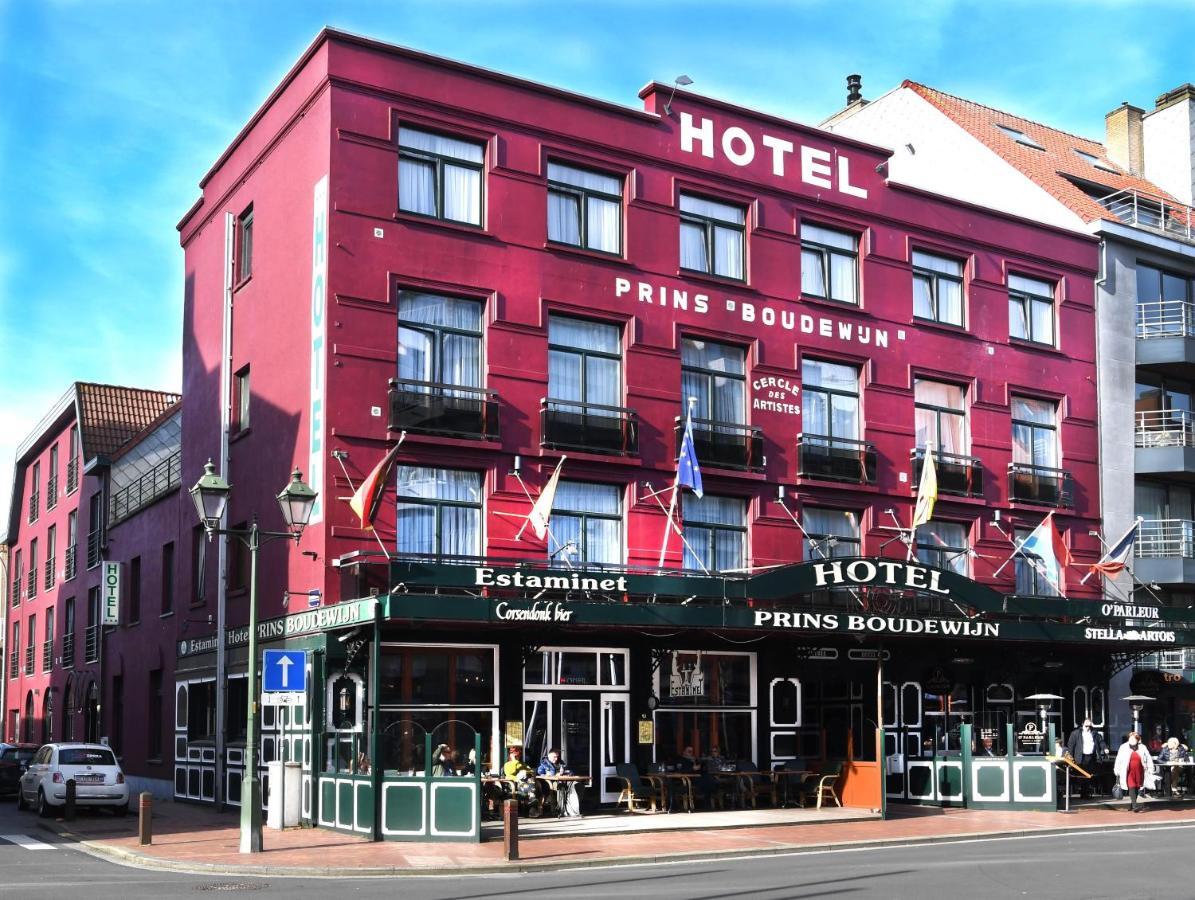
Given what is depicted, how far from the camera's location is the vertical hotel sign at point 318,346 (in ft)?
87.4

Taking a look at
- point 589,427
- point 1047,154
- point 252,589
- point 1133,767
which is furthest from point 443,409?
point 1047,154

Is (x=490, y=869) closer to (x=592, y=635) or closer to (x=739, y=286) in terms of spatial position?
(x=592, y=635)

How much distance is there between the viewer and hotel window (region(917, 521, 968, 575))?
34000mm

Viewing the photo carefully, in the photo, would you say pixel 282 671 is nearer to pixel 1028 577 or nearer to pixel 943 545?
pixel 943 545

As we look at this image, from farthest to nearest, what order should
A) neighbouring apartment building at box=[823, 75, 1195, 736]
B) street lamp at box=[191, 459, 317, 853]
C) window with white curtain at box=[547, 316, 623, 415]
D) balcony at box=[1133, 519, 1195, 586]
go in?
1. neighbouring apartment building at box=[823, 75, 1195, 736]
2. balcony at box=[1133, 519, 1195, 586]
3. window with white curtain at box=[547, 316, 623, 415]
4. street lamp at box=[191, 459, 317, 853]

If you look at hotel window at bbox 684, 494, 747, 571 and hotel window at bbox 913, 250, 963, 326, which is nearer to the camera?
hotel window at bbox 684, 494, 747, 571

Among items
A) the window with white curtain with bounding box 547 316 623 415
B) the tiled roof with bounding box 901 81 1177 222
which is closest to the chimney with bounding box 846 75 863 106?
the tiled roof with bounding box 901 81 1177 222

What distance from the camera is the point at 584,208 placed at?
30266 millimetres

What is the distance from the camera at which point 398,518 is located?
88.8 ft

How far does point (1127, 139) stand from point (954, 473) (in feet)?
56.2

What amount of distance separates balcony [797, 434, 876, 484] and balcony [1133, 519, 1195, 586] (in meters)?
8.30

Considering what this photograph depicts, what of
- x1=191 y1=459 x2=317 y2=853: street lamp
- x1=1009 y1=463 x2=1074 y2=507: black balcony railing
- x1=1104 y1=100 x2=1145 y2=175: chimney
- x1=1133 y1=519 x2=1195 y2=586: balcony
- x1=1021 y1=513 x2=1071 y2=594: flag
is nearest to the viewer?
x1=191 y1=459 x2=317 y2=853: street lamp

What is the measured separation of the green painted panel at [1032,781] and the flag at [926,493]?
5506mm

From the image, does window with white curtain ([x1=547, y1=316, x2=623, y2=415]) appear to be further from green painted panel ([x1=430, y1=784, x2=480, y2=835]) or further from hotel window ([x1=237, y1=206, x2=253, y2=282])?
green painted panel ([x1=430, y1=784, x2=480, y2=835])
